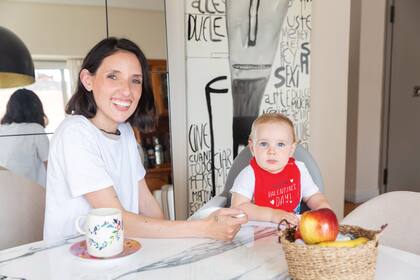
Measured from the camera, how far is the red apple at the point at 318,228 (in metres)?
0.75

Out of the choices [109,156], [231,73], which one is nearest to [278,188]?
[109,156]

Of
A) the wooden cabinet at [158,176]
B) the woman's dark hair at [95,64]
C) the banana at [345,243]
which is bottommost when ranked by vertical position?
the wooden cabinet at [158,176]

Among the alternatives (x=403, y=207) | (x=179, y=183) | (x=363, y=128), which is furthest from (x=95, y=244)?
(x=363, y=128)

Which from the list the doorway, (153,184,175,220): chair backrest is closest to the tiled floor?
the doorway

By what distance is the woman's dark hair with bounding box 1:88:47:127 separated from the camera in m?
1.90

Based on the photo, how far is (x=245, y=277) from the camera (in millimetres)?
819

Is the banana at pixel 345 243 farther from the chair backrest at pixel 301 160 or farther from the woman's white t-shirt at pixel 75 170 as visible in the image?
the chair backrest at pixel 301 160

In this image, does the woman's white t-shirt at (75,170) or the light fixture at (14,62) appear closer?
the woman's white t-shirt at (75,170)

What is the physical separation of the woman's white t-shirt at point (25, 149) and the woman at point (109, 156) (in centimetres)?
59

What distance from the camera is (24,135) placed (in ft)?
6.39

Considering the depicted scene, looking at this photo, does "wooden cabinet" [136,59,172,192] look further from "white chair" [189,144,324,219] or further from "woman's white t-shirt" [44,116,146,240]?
"woman's white t-shirt" [44,116,146,240]

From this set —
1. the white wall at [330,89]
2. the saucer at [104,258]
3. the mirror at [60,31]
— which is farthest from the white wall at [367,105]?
the saucer at [104,258]

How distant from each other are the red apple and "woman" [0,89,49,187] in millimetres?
1387

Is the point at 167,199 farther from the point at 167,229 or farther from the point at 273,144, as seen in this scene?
the point at 167,229
